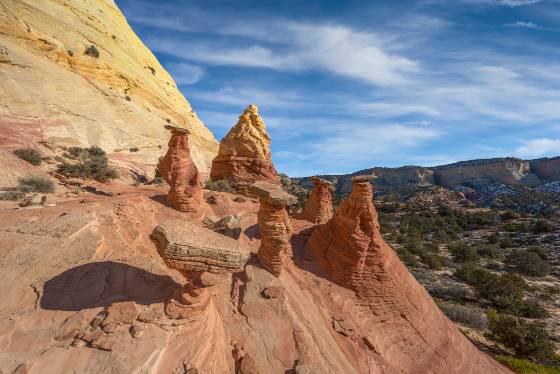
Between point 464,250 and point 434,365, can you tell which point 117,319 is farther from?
point 464,250

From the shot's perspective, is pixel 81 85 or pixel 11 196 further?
pixel 81 85

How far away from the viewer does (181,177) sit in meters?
14.2

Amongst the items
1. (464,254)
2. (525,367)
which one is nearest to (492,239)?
(464,254)

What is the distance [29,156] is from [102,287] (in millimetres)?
16011

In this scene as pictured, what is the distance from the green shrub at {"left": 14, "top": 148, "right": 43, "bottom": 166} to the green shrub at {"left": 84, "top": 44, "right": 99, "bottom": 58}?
22720mm

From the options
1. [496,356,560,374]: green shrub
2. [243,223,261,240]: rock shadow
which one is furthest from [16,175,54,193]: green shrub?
[496,356,560,374]: green shrub

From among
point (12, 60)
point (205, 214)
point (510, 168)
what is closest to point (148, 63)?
point (12, 60)

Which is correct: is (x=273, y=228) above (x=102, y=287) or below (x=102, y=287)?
above

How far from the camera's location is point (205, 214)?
48.6 feet

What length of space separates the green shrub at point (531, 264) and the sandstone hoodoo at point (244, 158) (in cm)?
2486

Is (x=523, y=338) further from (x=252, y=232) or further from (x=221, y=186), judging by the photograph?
(x=221, y=186)

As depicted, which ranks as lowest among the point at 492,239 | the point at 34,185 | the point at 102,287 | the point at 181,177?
the point at 492,239

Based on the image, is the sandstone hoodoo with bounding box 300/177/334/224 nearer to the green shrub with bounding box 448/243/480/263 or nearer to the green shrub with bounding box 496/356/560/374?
the green shrub with bounding box 496/356/560/374

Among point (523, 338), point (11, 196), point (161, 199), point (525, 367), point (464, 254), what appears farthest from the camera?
point (464, 254)
